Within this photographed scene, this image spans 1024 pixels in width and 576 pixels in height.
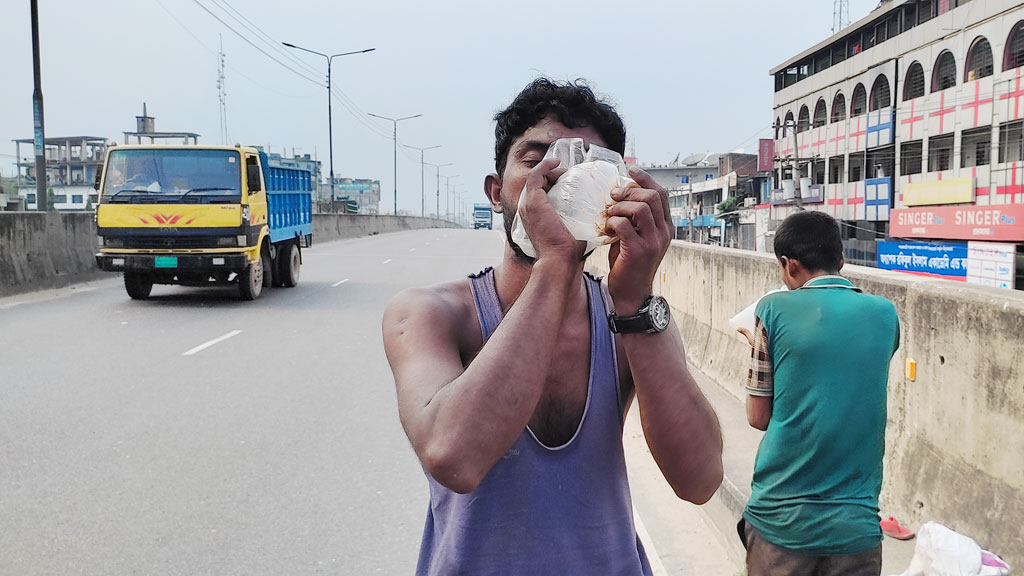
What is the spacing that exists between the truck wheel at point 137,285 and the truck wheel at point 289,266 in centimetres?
287

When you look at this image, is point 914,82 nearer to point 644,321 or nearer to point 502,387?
point 644,321

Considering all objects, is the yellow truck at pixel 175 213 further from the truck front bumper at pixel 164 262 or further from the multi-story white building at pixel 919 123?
the multi-story white building at pixel 919 123

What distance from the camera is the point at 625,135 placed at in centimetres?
199

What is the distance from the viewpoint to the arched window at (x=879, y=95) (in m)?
47.7

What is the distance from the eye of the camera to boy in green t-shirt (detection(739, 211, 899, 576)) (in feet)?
9.38

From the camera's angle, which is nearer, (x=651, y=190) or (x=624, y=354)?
(x=651, y=190)

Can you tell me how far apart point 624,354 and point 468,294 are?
0.37 meters

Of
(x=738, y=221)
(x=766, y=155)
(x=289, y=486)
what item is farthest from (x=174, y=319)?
(x=738, y=221)

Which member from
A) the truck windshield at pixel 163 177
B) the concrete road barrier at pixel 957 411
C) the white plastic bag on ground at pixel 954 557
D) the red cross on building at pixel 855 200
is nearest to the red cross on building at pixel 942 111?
the red cross on building at pixel 855 200

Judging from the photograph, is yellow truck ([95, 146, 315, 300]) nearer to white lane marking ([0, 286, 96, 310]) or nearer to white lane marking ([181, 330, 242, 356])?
white lane marking ([0, 286, 96, 310])

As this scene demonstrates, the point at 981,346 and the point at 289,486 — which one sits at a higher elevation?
the point at 981,346

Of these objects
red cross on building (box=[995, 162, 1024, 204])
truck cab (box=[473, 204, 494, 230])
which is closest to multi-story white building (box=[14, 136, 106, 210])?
truck cab (box=[473, 204, 494, 230])

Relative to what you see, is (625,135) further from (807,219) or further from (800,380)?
(807,219)

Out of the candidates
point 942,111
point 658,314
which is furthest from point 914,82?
point 658,314
